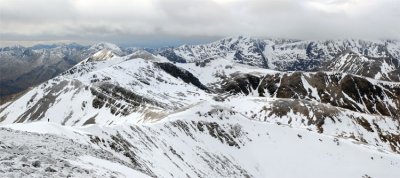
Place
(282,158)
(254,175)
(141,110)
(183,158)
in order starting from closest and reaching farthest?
1. (183,158)
2. (254,175)
3. (282,158)
4. (141,110)

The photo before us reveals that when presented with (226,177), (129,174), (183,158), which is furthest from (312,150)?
(129,174)

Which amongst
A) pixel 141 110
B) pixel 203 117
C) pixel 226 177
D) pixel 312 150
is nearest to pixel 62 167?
pixel 226 177

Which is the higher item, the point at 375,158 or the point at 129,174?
the point at 129,174

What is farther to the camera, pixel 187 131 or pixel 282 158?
pixel 282 158

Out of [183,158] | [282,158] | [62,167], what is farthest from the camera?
[282,158]

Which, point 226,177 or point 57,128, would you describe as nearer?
point 57,128

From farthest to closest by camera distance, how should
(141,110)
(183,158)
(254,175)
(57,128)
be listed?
(141,110)
(254,175)
(183,158)
(57,128)

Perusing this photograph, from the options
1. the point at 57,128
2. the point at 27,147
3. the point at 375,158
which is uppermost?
the point at 27,147

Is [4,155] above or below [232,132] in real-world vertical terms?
above

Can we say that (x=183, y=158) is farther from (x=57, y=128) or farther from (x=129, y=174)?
(x=129, y=174)

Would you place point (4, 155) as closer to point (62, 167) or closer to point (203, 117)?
point (62, 167)
